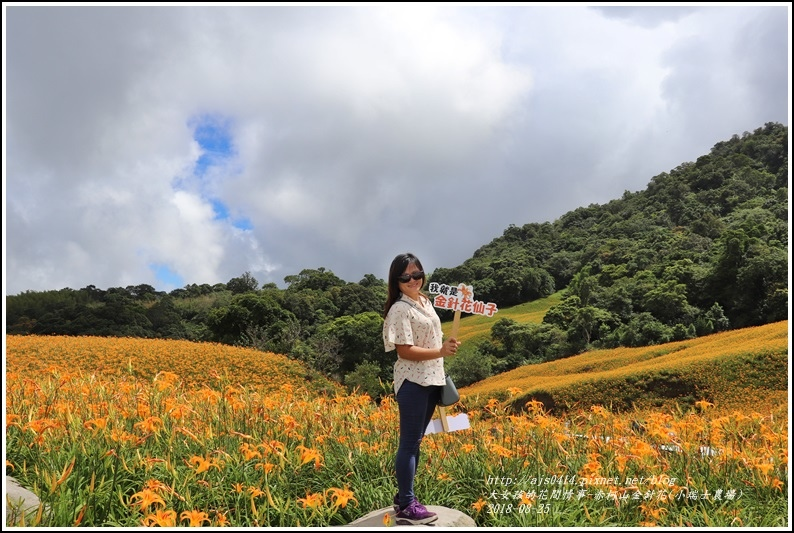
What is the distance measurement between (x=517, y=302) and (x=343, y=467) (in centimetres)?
2700

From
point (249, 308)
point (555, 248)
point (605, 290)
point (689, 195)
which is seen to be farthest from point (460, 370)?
point (689, 195)

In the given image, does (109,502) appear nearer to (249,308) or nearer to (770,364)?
(770,364)

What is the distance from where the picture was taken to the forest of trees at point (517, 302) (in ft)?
56.9

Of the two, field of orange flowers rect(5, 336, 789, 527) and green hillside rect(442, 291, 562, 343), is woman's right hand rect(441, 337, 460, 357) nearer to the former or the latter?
field of orange flowers rect(5, 336, 789, 527)

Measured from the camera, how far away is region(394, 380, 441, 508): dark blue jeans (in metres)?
2.76

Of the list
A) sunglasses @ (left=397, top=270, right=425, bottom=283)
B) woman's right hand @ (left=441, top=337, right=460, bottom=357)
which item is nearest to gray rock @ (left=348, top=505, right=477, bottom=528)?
woman's right hand @ (left=441, top=337, right=460, bottom=357)

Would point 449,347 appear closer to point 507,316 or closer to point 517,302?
point 507,316

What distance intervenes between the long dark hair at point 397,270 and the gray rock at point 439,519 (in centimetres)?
99

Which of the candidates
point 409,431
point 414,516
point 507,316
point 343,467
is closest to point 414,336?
point 409,431

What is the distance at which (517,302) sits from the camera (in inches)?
1168

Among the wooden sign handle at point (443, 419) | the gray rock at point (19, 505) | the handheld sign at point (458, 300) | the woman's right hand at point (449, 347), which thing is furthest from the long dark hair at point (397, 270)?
the gray rock at point (19, 505)

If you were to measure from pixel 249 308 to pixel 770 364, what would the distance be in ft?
45.1

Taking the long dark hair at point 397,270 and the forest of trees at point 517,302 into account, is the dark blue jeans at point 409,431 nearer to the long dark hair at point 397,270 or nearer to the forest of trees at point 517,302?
the long dark hair at point 397,270

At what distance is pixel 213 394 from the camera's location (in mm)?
4098
